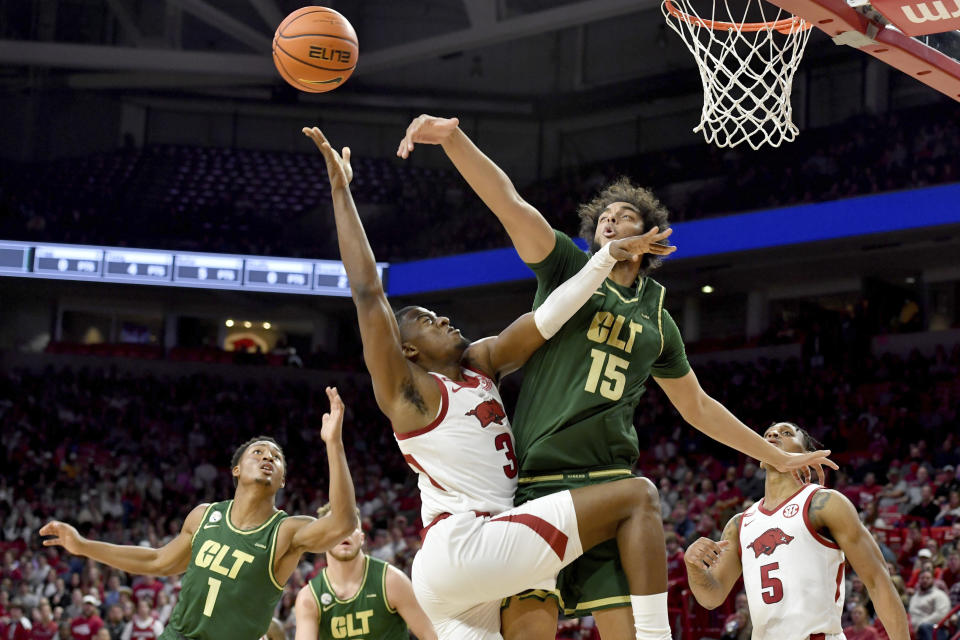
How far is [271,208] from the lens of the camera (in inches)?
951

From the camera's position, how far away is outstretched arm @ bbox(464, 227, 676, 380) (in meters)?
3.53

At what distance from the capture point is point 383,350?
11.7 feet

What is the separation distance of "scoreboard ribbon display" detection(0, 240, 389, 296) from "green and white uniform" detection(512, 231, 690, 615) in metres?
16.5

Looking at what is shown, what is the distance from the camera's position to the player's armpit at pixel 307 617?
18.9ft

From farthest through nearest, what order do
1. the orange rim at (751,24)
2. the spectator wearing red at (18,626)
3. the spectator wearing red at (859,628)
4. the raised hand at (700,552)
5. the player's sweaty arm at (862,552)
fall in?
the spectator wearing red at (18,626), the spectator wearing red at (859,628), the orange rim at (751,24), the player's sweaty arm at (862,552), the raised hand at (700,552)

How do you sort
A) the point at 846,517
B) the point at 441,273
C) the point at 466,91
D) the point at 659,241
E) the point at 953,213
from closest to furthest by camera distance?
the point at 659,241 < the point at 846,517 < the point at 953,213 < the point at 441,273 < the point at 466,91

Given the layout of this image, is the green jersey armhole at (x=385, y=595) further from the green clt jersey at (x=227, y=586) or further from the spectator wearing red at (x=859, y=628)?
the spectator wearing red at (x=859, y=628)

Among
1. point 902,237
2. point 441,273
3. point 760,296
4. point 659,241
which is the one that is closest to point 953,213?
point 902,237

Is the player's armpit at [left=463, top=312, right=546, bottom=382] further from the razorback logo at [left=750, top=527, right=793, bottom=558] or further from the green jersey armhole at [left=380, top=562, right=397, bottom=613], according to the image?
the green jersey armhole at [left=380, top=562, right=397, bottom=613]

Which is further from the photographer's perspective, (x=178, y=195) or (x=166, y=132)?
(x=166, y=132)

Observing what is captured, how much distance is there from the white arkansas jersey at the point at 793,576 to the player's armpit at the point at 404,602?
1.72 m

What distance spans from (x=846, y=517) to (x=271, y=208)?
20.5 metres

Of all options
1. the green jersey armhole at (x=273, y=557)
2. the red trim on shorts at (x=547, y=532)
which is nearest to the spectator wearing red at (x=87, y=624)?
the green jersey armhole at (x=273, y=557)

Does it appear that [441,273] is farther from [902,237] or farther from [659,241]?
[659,241]
